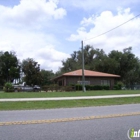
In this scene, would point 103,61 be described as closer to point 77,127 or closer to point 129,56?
point 129,56

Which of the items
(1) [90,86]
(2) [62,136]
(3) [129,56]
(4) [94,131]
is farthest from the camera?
(3) [129,56]

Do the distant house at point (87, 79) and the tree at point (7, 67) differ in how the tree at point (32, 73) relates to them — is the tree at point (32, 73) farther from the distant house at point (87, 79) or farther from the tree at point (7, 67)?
the tree at point (7, 67)

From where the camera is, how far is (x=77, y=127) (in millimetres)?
7277

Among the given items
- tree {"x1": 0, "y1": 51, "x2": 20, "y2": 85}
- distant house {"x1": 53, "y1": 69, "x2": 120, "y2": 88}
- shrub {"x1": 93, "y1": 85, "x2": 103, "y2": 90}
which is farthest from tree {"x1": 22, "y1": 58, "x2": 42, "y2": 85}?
tree {"x1": 0, "y1": 51, "x2": 20, "y2": 85}

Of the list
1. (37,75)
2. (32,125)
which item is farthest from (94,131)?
(37,75)

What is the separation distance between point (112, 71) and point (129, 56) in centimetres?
885

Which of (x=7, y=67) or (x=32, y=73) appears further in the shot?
(x=7, y=67)
